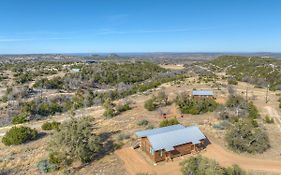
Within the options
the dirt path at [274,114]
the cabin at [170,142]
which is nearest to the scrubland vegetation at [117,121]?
the dirt path at [274,114]

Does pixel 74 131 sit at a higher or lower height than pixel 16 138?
higher

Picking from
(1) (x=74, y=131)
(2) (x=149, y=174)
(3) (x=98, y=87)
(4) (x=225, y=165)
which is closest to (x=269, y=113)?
(4) (x=225, y=165)

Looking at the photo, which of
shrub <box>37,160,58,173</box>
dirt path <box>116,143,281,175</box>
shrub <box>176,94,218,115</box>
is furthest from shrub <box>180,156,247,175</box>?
shrub <box>176,94,218,115</box>

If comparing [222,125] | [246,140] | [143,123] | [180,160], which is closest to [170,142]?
[180,160]

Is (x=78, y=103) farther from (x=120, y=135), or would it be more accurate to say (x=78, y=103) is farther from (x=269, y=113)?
(x=269, y=113)

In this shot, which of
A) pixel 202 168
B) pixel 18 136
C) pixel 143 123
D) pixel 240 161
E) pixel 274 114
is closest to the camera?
pixel 202 168

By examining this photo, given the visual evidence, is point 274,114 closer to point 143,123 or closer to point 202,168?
point 143,123

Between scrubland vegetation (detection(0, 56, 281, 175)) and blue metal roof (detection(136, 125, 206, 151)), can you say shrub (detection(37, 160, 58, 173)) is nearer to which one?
scrubland vegetation (detection(0, 56, 281, 175))
